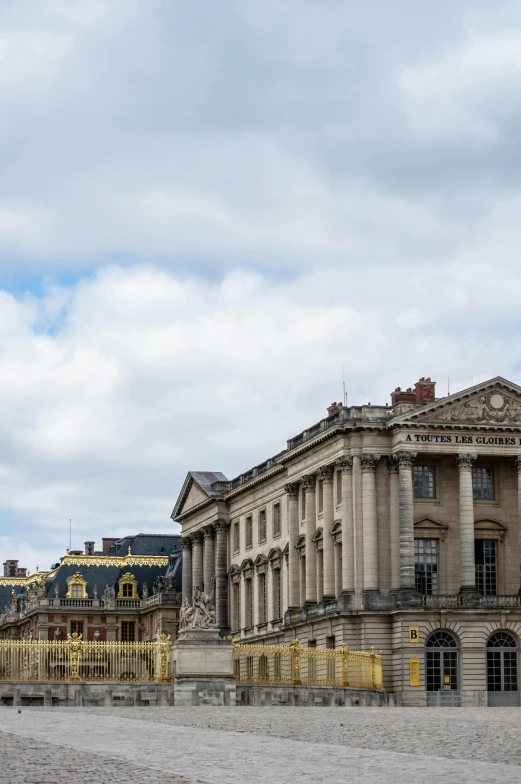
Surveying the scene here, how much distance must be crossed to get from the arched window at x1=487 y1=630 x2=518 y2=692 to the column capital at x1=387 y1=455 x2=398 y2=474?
9800 millimetres

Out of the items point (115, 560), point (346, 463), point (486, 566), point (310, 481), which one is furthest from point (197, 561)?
point (486, 566)

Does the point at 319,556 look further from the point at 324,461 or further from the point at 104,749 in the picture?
the point at 104,749

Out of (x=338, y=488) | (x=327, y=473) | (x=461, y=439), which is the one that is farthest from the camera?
(x=327, y=473)

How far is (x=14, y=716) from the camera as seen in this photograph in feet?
132

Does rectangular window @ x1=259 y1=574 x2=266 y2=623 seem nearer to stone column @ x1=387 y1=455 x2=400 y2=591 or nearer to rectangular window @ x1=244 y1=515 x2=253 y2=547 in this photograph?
rectangular window @ x1=244 y1=515 x2=253 y2=547

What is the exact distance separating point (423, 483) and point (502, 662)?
10.1 metres

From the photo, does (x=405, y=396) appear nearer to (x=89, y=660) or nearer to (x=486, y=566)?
(x=486, y=566)

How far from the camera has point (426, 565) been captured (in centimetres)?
7775

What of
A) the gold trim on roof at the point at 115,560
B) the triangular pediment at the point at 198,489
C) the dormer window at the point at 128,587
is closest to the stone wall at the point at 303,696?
the triangular pediment at the point at 198,489

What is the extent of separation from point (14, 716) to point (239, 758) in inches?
725

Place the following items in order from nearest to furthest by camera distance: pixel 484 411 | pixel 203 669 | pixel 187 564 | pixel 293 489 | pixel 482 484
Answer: pixel 203 669, pixel 484 411, pixel 482 484, pixel 293 489, pixel 187 564

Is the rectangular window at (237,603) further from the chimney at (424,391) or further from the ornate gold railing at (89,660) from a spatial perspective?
the ornate gold railing at (89,660)

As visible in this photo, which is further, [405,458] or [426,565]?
[426,565]

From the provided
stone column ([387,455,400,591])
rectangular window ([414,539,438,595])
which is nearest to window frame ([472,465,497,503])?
rectangular window ([414,539,438,595])
